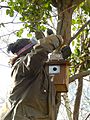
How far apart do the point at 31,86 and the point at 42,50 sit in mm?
412

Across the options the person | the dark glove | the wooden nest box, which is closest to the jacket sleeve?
the person

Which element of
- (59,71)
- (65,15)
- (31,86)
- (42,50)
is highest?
(65,15)

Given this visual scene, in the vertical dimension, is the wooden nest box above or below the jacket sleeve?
below

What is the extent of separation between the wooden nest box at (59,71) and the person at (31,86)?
3.1 inches

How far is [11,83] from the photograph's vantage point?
4293 mm

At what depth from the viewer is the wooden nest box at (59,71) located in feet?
13.6

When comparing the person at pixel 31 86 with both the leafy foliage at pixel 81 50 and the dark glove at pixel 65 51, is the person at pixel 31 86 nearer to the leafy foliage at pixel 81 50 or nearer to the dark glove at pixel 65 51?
the dark glove at pixel 65 51

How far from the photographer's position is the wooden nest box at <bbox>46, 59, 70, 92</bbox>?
4.16 m

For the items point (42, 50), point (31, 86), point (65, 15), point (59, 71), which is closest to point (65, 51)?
point (59, 71)

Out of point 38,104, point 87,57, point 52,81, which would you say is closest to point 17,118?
point 38,104

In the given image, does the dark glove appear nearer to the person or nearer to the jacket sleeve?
the person

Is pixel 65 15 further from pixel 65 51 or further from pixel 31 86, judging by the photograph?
pixel 31 86

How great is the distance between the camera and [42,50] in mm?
4070

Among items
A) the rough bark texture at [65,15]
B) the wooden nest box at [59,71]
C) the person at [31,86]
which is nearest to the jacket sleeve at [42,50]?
the person at [31,86]
